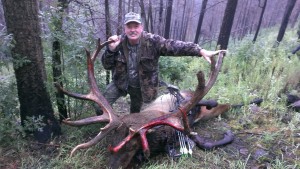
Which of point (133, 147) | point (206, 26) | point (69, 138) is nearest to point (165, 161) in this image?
point (133, 147)

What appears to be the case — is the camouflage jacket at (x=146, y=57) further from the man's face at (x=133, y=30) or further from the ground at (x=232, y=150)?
the ground at (x=232, y=150)

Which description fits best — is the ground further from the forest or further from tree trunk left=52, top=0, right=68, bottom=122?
tree trunk left=52, top=0, right=68, bottom=122

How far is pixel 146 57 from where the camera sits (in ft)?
15.3

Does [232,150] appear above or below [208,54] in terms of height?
below

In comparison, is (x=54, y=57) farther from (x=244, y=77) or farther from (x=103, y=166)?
(x=244, y=77)

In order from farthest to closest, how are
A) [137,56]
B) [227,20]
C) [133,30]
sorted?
[227,20] < [137,56] < [133,30]

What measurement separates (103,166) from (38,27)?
1.99 meters

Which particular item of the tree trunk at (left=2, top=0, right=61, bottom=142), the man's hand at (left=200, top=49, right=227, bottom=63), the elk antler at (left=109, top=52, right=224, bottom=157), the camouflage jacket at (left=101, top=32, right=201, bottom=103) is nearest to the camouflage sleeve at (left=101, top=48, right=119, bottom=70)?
the camouflage jacket at (left=101, top=32, right=201, bottom=103)

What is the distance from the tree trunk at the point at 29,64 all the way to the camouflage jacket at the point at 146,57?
1.12 metres


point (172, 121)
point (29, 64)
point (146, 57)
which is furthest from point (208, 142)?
point (29, 64)

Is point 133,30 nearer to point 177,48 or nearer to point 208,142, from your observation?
point 177,48

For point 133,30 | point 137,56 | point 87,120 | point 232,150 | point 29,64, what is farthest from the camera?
point 137,56

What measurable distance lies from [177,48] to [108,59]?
1.11 meters

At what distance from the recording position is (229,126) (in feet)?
16.5
